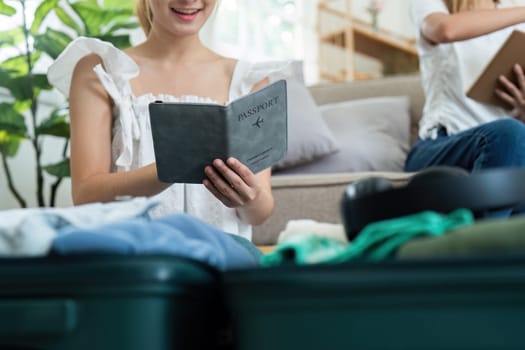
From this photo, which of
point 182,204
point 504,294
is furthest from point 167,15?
point 504,294

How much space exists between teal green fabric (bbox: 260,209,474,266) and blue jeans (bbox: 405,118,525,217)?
4.26ft

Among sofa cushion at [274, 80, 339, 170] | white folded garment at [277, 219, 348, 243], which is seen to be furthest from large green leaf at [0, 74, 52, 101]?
white folded garment at [277, 219, 348, 243]

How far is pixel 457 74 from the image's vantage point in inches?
76.9

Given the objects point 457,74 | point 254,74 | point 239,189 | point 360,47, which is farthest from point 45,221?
point 360,47

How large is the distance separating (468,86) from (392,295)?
169cm

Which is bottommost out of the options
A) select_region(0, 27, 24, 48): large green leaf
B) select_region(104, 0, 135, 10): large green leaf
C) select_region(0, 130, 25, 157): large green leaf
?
select_region(0, 130, 25, 157): large green leaf

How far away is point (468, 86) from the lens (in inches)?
75.6

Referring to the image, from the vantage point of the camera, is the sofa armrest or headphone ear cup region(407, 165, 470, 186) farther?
the sofa armrest

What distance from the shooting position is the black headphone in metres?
0.40

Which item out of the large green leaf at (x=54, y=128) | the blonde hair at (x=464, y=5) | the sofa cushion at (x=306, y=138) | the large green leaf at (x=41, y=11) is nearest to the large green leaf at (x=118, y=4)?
the large green leaf at (x=41, y=11)

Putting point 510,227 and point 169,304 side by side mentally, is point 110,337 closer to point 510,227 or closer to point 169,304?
point 169,304

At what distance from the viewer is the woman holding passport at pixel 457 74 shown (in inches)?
69.2

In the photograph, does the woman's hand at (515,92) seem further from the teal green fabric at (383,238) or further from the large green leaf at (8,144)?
the large green leaf at (8,144)

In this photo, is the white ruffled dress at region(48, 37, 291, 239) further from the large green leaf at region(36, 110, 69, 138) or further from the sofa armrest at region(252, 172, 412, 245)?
the large green leaf at region(36, 110, 69, 138)
